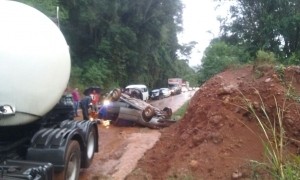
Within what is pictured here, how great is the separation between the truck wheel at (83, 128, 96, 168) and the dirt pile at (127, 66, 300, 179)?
86 cm

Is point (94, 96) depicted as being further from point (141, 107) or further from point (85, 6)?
point (85, 6)

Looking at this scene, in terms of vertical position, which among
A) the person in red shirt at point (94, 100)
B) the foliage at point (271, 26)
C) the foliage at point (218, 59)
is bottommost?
Answer: the person in red shirt at point (94, 100)

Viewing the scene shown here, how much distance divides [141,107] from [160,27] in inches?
1022

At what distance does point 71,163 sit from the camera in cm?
647

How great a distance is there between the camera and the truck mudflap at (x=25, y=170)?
450cm

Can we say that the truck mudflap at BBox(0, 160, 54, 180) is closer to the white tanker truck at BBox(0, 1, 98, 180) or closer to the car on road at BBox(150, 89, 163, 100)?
the white tanker truck at BBox(0, 1, 98, 180)

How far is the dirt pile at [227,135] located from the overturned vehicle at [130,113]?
4.22m

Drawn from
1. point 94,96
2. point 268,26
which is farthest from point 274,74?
point 268,26

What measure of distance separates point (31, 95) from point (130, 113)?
31.3ft

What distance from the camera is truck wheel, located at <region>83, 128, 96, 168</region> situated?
7.35 m

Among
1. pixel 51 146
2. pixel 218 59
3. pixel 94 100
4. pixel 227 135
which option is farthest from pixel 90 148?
pixel 218 59

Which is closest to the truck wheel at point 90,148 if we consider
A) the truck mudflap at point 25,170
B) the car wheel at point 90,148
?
the car wheel at point 90,148

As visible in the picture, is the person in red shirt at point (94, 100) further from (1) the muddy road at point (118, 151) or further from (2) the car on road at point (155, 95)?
(2) the car on road at point (155, 95)

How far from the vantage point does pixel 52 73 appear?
561cm
